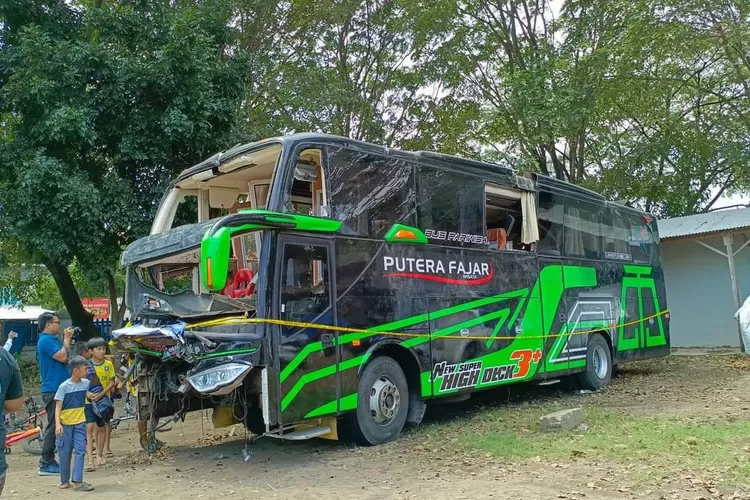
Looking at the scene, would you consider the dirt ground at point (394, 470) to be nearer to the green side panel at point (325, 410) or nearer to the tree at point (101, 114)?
the green side panel at point (325, 410)

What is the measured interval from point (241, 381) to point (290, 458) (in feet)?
5.28

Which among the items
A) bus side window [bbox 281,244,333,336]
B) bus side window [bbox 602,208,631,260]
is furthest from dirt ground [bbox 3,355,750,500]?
bus side window [bbox 602,208,631,260]

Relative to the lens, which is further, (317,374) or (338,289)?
(338,289)

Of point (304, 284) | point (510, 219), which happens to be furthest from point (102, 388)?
point (510, 219)

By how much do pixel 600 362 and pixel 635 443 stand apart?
5569mm

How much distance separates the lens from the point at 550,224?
11492 millimetres

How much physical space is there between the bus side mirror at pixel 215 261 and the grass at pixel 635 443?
3.54 m

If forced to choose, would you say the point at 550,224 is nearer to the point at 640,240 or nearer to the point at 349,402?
the point at 640,240

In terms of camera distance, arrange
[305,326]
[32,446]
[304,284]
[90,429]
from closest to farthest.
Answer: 1. [305,326]
2. [304,284]
3. [90,429]
4. [32,446]

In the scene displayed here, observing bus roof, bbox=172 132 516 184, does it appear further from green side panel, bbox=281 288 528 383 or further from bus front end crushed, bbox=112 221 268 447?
green side panel, bbox=281 288 528 383

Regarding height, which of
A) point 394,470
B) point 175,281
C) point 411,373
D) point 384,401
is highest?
point 175,281

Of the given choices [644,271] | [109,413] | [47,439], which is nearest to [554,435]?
[109,413]

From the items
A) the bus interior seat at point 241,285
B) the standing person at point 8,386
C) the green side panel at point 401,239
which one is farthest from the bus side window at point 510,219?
the standing person at point 8,386

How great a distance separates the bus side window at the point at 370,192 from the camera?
7.95m
